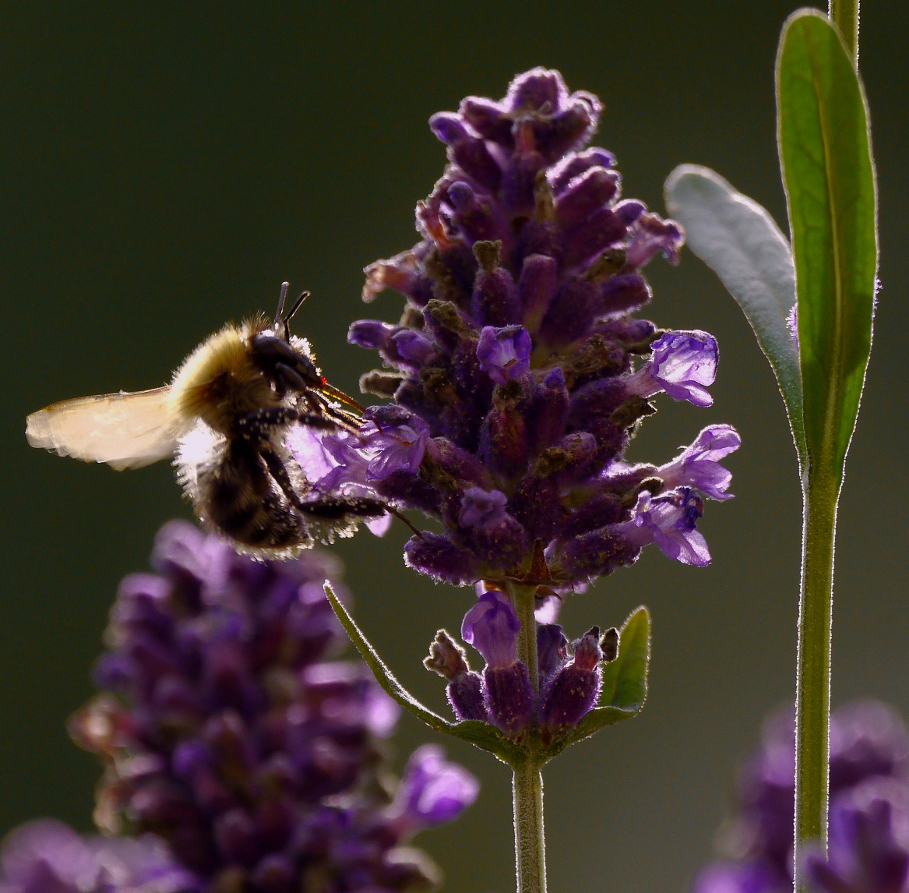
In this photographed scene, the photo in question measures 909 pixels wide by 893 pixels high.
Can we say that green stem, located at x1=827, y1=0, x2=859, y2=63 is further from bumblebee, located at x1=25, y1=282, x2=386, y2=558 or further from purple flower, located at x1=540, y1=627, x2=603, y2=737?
bumblebee, located at x1=25, y1=282, x2=386, y2=558

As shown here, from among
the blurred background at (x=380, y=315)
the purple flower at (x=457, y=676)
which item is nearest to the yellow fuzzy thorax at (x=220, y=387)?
the purple flower at (x=457, y=676)

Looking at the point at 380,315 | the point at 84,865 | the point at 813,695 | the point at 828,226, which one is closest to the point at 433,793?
the point at 84,865

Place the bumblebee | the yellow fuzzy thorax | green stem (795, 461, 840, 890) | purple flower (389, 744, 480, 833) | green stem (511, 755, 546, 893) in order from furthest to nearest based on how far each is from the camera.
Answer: purple flower (389, 744, 480, 833), the yellow fuzzy thorax, the bumblebee, green stem (511, 755, 546, 893), green stem (795, 461, 840, 890)

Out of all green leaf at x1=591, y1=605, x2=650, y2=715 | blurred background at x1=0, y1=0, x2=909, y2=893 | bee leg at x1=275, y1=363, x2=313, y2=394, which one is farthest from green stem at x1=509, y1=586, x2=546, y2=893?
blurred background at x1=0, y1=0, x2=909, y2=893

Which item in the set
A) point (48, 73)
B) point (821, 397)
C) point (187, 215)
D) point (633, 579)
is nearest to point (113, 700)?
point (821, 397)

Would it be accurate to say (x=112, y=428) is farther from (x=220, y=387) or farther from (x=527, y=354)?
(x=527, y=354)

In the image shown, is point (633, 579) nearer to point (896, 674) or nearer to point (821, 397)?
point (896, 674)

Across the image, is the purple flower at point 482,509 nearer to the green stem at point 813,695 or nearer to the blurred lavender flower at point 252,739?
the green stem at point 813,695
